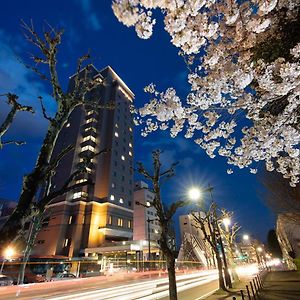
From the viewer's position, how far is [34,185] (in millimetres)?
3705

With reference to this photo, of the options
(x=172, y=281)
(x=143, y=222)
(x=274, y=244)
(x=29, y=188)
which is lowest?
(x=172, y=281)

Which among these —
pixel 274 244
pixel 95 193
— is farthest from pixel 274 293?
pixel 274 244

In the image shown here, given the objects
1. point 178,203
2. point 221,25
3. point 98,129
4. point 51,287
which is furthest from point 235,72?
point 98,129

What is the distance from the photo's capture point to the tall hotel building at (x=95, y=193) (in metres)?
44.4

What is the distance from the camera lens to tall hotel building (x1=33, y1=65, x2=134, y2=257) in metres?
44.4

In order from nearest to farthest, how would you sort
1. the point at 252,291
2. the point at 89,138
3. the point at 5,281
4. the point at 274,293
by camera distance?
the point at 252,291, the point at 274,293, the point at 5,281, the point at 89,138

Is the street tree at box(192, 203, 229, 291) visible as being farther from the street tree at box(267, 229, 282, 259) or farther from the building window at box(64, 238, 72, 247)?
the street tree at box(267, 229, 282, 259)

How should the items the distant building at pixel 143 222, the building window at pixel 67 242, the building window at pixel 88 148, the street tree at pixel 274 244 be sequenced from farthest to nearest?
the distant building at pixel 143 222
the street tree at pixel 274 244
the building window at pixel 88 148
the building window at pixel 67 242

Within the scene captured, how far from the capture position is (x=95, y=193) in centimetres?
5028

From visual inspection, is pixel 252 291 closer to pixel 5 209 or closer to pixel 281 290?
pixel 281 290

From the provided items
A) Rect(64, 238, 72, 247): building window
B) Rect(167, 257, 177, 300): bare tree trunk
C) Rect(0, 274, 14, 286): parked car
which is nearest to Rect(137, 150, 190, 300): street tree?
Rect(167, 257, 177, 300): bare tree trunk

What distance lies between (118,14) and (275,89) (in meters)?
4.46

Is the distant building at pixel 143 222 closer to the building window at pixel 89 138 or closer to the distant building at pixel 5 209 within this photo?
the building window at pixel 89 138

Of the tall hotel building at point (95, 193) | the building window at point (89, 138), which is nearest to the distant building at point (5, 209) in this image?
the tall hotel building at point (95, 193)
